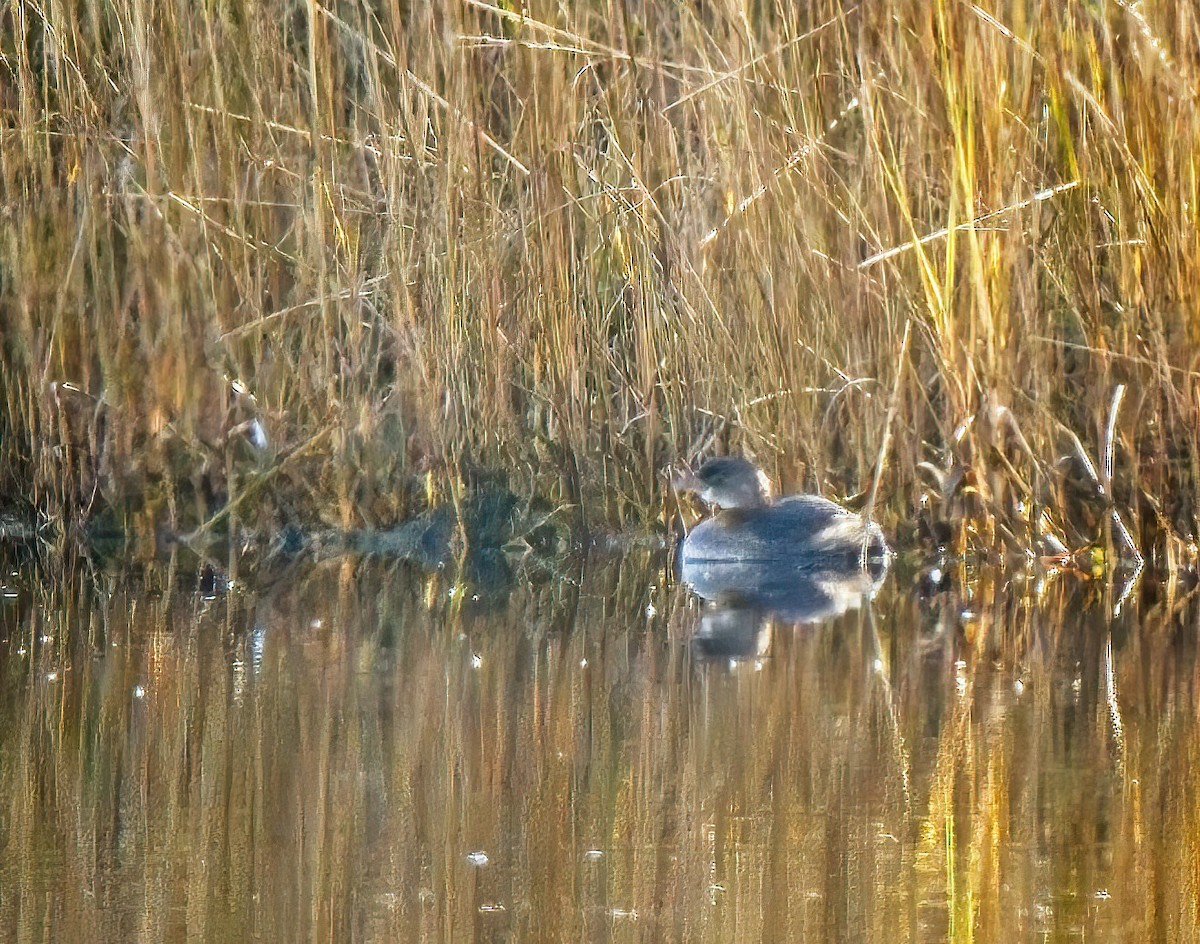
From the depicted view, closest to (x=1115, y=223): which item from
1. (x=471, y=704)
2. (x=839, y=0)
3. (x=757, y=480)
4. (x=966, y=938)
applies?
(x=839, y=0)

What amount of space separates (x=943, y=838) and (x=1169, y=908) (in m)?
0.50

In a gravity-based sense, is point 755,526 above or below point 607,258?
below

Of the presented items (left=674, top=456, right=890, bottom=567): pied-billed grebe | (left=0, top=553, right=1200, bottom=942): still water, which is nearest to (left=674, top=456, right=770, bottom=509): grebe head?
(left=674, top=456, right=890, bottom=567): pied-billed grebe

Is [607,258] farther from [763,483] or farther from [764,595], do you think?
[764,595]

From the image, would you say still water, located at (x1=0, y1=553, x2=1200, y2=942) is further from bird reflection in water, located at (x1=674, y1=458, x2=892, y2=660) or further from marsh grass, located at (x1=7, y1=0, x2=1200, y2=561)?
marsh grass, located at (x1=7, y1=0, x2=1200, y2=561)

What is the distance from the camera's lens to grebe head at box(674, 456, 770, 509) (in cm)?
770

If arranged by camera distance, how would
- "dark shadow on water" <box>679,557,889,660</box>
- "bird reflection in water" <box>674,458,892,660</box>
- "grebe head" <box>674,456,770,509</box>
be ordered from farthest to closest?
"grebe head" <box>674,456,770,509</box> < "bird reflection in water" <box>674,458,892,660</box> < "dark shadow on water" <box>679,557,889,660</box>

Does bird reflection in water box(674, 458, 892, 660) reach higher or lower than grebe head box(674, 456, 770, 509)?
lower

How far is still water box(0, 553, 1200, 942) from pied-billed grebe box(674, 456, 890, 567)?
1164mm

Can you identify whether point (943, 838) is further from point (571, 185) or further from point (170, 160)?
point (170, 160)

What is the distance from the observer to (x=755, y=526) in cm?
776

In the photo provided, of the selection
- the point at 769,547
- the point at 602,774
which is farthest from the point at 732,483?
the point at 602,774

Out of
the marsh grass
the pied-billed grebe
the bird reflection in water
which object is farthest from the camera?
the pied-billed grebe

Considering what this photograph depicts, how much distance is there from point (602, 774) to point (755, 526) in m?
3.98
